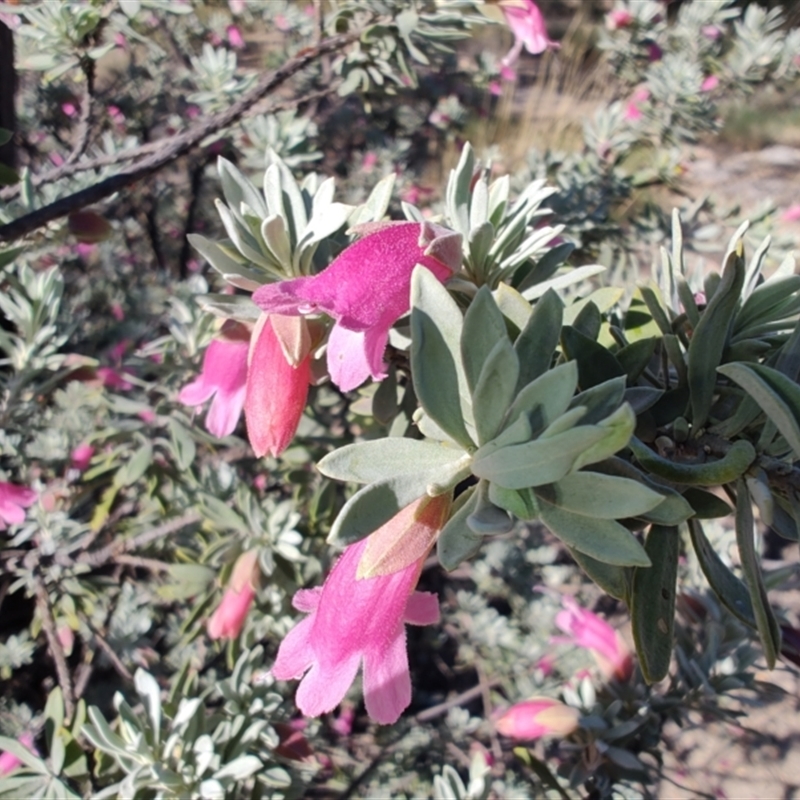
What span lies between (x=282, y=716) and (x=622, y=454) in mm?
831

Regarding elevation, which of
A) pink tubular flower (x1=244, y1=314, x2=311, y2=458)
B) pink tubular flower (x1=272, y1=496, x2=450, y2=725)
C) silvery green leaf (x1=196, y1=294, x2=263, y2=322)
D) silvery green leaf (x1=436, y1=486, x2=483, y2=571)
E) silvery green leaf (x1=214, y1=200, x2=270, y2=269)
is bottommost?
pink tubular flower (x1=272, y1=496, x2=450, y2=725)

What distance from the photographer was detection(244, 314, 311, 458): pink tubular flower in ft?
1.92

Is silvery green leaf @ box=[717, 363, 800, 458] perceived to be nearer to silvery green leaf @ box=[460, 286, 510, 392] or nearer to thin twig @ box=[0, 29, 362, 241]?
silvery green leaf @ box=[460, 286, 510, 392]

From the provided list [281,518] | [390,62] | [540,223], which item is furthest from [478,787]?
[390,62]

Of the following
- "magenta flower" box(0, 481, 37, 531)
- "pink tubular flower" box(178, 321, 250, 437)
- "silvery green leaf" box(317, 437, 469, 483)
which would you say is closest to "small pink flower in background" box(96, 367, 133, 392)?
"magenta flower" box(0, 481, 37, 531)

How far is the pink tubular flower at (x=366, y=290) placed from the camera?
19.5 inches

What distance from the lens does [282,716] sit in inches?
42.7

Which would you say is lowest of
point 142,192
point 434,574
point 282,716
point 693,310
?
point 434,574

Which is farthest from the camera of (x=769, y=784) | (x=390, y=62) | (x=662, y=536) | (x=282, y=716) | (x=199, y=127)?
(x=769, y=784)

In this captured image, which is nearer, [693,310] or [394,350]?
[693,310]

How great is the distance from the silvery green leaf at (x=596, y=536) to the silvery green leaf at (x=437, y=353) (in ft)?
0.24

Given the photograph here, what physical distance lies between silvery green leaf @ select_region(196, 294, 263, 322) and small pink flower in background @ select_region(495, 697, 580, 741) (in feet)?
2.61

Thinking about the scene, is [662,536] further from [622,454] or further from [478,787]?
[478,787]

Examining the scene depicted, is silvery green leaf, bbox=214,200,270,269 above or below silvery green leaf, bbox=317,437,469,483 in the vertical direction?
above
